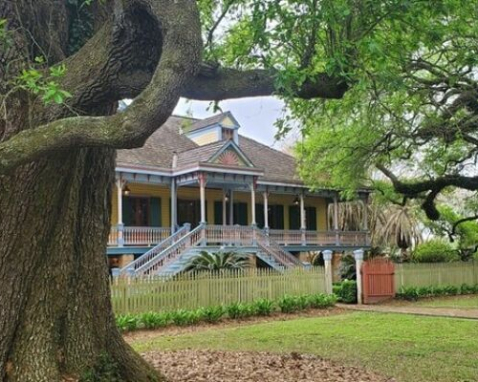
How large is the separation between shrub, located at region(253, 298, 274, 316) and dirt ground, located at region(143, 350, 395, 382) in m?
6.92

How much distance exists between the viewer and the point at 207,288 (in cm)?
1559

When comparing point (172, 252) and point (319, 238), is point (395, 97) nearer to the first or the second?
point (172, 252)

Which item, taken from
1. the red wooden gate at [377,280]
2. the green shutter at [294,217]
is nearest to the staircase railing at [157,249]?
the red wooden gate at [377,280]

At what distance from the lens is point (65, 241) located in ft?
18.0

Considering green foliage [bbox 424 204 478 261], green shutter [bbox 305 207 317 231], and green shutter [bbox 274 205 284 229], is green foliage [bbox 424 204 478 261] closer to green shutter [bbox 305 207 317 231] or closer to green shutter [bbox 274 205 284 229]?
green shutter [bbox 305 207 317 231]

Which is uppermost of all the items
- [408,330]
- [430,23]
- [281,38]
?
[430,23]

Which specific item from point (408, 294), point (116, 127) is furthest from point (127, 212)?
point (116, 127)

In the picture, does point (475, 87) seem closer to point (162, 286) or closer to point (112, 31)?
point (162, 286)

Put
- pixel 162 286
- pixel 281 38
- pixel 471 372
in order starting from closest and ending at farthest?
pixel 281 38
pixel 471 372
pixel 162 286

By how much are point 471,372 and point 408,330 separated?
4613 mm

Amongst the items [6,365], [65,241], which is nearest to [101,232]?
[65,241]

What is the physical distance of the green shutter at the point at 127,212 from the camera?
2475 centimetres

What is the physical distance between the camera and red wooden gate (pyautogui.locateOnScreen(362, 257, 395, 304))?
19.6m

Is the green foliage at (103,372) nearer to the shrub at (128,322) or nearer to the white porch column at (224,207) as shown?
the shrub at (128,322)
